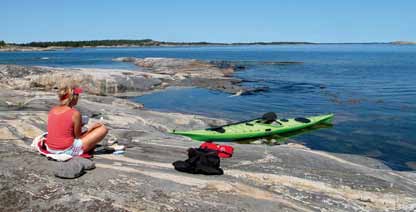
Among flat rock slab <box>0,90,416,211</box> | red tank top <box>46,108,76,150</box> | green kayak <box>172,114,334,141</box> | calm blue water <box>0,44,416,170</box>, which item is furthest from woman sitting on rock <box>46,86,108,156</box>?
calm blue water <box>0,44,416,170</box>

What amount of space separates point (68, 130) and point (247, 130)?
10563 millimetres

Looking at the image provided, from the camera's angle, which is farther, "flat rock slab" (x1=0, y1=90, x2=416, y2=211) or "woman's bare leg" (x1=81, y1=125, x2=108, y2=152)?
"woman's bare leg" (x1=81, y1=125, x2=108, y2=152)

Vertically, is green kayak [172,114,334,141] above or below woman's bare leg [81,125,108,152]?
below

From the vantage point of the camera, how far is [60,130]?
8.02 m

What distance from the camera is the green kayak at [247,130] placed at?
16.5m

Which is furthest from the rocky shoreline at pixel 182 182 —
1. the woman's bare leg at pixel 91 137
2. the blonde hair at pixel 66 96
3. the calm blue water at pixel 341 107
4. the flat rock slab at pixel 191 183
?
the calm blue water at pixel 341 107

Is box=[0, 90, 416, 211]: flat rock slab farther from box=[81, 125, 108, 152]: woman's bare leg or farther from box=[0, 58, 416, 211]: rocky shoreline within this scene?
box=[81, 125, 108, 152]: woman's bare leg

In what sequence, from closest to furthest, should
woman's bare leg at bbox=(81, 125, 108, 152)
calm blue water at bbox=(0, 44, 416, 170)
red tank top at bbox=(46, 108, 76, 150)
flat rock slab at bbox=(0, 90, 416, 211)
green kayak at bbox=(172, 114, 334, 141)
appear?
flat rock slab at bbox=(0, 90, 416, 211) < red tank top at bbox=(46, 108, 76, 150) < woman's bare leg at bbox=(81, 125, 108, 152) < green kayak at bbox=(172, 114, 334, 141) < calm blue water at bbox=(0, 44, 416, 170)

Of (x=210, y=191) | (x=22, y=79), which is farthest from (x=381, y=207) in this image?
(x=22, y=79)

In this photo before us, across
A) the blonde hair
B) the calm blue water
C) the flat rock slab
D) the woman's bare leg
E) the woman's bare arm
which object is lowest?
the calm blue water

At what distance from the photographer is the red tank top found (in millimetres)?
7836

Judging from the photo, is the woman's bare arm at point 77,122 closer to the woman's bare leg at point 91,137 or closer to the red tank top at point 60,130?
the red tank top at point 60,130

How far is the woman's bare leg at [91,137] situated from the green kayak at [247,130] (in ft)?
25.1

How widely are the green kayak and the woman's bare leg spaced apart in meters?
7.64
